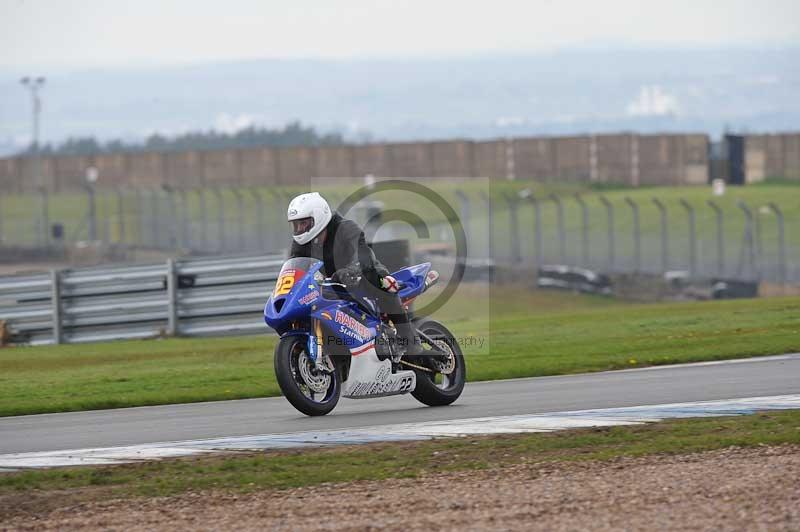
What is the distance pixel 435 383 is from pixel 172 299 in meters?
10.3

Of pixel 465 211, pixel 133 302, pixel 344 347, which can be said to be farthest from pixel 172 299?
pixel 465 211

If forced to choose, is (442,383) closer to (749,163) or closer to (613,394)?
(613,394)

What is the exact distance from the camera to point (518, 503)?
8102mm

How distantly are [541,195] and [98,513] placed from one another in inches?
2354

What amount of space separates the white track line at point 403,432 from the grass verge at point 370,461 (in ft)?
0.81

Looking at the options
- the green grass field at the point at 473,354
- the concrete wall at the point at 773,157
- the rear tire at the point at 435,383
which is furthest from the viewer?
the concrete wall at the point at 773,157

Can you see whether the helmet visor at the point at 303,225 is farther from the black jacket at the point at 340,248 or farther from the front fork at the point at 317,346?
the front fork at the point at 317,346

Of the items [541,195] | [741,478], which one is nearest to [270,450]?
[741,478]

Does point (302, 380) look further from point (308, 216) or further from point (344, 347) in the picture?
point (308, 216)

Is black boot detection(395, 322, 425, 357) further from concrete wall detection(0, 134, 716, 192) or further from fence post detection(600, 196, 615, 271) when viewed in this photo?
concrete wall detection(0, 134, 716, 192)

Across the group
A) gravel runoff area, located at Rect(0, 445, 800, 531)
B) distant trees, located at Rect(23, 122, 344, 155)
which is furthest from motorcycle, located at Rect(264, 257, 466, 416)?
distant trees, located at Rect(23, 122, 344, 155)

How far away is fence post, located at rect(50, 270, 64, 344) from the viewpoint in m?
22.4

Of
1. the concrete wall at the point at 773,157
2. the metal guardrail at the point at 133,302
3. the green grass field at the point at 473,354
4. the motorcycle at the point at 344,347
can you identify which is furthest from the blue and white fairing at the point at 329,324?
the concrete wall at the point at 773,157

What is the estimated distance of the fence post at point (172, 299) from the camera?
22156mm
